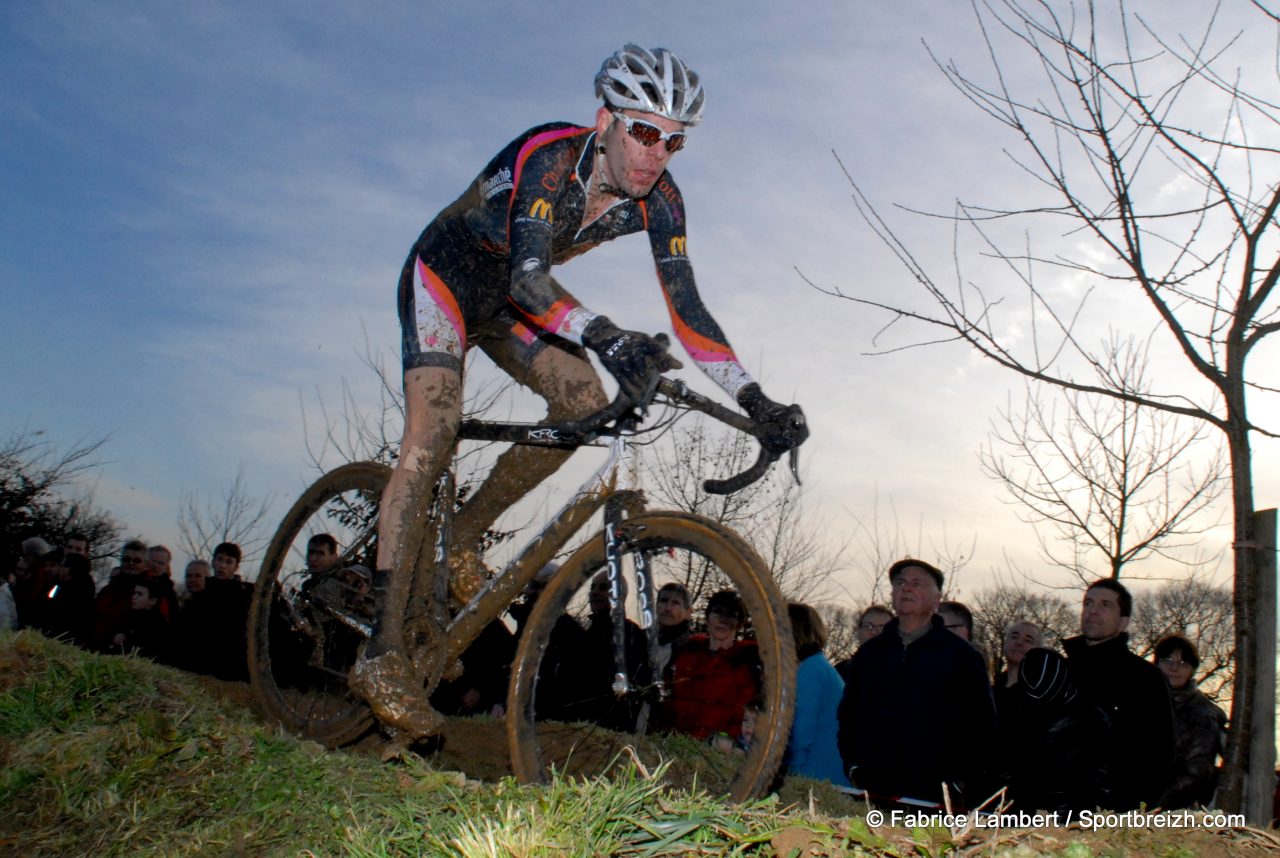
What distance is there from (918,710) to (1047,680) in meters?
0.69

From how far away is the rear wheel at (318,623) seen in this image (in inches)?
196

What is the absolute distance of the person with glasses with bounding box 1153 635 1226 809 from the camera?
5.97 m

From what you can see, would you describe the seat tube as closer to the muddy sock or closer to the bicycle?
the bicycle

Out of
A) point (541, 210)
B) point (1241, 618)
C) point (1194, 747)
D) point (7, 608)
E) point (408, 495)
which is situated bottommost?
point (1194, 747)

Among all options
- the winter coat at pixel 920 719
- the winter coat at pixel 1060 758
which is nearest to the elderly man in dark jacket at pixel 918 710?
the winter coat at pixel 920 719

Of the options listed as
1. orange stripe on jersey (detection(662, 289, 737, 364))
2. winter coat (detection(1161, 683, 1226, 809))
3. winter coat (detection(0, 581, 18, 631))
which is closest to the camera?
orange stripe on jersey (detection(662, 289, 737, 364))

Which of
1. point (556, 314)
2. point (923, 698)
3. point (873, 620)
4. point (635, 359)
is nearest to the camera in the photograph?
point (635, 359)

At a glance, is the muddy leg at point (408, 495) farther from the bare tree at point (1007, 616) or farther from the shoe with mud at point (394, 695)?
the bare tree at point (1007, 616)

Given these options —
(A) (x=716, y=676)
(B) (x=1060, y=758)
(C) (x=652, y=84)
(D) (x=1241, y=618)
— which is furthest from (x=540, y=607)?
(D) (x=1241, y=618)

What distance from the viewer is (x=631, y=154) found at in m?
4.11

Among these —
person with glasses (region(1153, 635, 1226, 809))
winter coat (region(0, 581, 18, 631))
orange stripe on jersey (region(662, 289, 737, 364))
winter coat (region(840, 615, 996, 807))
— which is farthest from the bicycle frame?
winter coat (region(0, 581, 18, 631))

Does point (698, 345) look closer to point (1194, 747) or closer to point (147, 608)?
point (1194, 747)

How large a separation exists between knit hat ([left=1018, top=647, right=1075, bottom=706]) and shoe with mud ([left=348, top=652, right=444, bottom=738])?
3.01 meters

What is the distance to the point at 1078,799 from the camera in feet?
15.5
